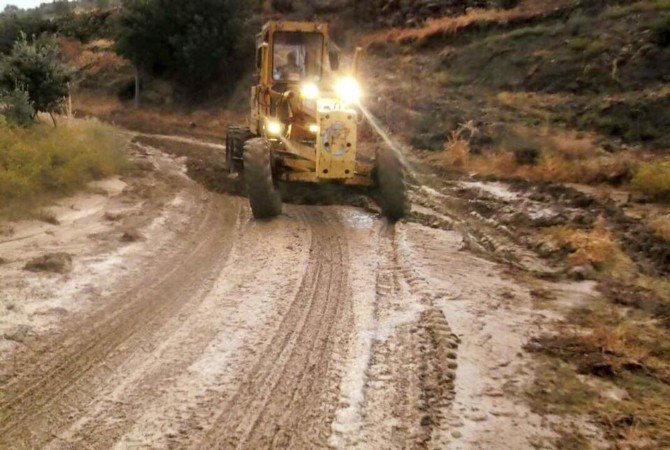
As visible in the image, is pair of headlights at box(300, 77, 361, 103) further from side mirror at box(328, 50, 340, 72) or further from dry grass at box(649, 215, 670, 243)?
dry grass at box(649, 215, 670, 243)

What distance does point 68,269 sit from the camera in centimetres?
740

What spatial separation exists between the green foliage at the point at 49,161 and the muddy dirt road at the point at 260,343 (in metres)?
1.44

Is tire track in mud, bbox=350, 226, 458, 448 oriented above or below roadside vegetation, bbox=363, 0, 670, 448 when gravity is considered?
below

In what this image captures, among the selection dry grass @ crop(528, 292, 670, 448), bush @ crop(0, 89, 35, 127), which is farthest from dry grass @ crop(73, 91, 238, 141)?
dry grass @ crop(528, 292, 670, 448)

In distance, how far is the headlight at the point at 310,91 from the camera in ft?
37.9

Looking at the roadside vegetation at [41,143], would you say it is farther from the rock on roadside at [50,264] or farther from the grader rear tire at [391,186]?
the grader rear tire at [391,186]

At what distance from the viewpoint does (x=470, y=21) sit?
25.0m

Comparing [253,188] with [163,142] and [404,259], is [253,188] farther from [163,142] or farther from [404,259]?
[163,142]

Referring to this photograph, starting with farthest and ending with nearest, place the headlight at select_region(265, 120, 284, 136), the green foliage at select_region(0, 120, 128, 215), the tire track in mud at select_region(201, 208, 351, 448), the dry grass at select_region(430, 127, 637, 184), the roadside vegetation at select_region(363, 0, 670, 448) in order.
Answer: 1. the dry grass at select_region(430, 127, 637, 184)
2. the headlight at select_region(265, 120, 284, 136)
3. the green foliage at select_region(0, 120, 128, 215)
4. the roadside vegetation at select_region(363, 0, 670, 448)
5. the tire track in mud at select_region(201, 208, 351, 448)

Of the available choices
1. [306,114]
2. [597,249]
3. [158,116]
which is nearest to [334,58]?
[306,114]

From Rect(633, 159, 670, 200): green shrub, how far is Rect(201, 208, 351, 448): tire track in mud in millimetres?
6551

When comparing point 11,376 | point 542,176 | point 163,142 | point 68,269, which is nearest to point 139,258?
point 68,269

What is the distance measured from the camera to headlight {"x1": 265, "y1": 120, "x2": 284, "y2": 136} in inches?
475

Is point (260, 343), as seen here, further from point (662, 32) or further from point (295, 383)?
point (662, 32)
